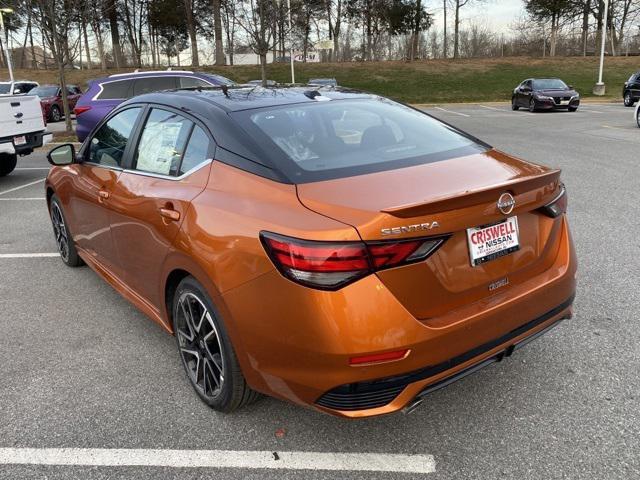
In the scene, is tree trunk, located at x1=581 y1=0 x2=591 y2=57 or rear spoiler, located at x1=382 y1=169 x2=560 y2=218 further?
tree trunk, located at x1=581 y1=0 x2=591 y2=57

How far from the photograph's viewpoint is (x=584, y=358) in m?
3.33

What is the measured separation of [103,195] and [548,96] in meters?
22.2

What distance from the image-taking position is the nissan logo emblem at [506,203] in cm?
241

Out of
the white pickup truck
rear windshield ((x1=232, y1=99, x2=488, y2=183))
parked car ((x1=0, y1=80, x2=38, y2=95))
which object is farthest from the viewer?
parked car ((x1=0, y1=80, x2=38, y2=95))

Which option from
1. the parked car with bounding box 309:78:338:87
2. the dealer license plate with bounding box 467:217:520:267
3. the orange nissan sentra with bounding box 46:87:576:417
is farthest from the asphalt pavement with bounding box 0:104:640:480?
the parked car with bounding box 309:78:338:87

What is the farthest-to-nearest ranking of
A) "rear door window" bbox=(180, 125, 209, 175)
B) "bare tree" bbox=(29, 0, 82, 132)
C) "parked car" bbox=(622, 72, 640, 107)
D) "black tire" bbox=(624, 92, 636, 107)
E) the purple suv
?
"black tire" bbox=(624, 92, 636, 107)
"parked car" bbox=(622, 72, 640, 107)
"bare tree" bbox=(29, 0, 82, 132)
the purple suv
"rear door window" bbox=(180, 125, 209, 175)

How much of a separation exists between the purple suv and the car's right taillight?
33.5ft

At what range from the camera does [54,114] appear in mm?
23484

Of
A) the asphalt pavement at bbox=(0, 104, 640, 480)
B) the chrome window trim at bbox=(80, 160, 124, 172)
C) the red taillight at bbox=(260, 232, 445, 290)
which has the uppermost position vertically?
the chrome window trim at bbox=(80, 160, 124, 172)

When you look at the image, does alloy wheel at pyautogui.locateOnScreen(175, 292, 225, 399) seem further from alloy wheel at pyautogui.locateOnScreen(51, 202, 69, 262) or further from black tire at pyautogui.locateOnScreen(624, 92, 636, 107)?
black tire at pyautogui.locateOnScreen(624, 92, 636, 107)

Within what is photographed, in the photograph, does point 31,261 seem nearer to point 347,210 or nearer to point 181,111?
point 181,111

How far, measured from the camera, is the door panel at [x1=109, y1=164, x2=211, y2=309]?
2900 mm

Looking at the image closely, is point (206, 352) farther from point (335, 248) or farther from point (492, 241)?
point (492, 241)

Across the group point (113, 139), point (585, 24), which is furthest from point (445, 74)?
point (113, 139)
